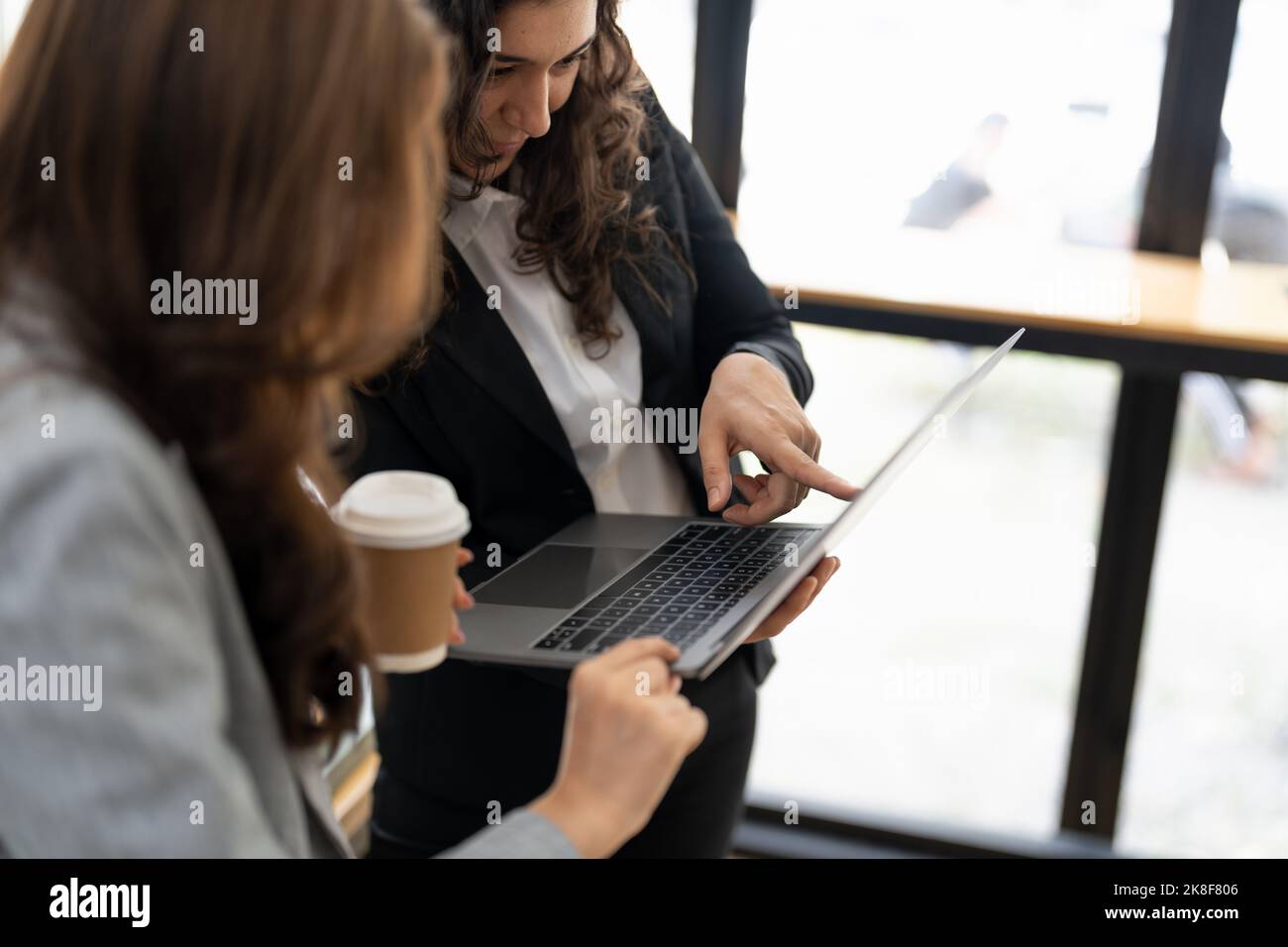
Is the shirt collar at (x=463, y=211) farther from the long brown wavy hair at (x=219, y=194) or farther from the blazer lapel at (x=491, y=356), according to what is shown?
the long brown wavy hair at (x=219, y=194)

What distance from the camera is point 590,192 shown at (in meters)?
1.38

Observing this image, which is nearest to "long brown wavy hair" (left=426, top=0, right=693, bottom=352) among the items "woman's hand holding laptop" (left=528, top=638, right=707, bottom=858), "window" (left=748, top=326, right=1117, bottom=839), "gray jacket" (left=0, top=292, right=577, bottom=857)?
"woman's hand holding laptop" (left=528, top=638, right=707, bottom=858)

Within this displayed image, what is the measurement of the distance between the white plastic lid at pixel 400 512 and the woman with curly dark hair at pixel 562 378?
0.38 metres

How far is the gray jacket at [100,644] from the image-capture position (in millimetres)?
593

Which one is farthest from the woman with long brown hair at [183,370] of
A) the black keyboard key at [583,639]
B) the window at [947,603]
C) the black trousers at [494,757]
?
the window at [947,603]

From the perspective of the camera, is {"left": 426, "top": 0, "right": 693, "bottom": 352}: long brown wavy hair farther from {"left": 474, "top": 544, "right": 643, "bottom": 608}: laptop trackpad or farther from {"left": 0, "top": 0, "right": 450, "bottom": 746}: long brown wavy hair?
{"left": 0, "top": 0, "right": 450, "bottom": 746}: long brown wavy hair

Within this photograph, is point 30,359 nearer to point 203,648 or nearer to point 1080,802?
point 203,648

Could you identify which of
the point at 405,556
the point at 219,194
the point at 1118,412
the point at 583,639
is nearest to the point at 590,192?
the point at 583,639

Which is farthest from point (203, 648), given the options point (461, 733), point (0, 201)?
point (461, 733)

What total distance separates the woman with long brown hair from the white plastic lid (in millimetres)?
76

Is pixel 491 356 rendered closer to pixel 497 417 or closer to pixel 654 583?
pixel 497 417

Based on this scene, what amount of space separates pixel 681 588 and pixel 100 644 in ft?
2.10

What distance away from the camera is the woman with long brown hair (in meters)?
0.60
